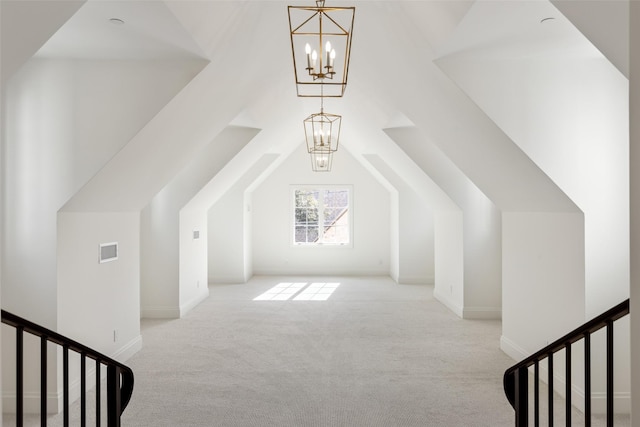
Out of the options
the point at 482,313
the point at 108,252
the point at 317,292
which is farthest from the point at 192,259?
the point at 482,313

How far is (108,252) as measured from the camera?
224 inches

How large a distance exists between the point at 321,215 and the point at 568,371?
38.6ft

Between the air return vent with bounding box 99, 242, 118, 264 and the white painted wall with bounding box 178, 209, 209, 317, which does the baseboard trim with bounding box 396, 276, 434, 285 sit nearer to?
the white painted wall with bounding box 178, 209, 209, 317

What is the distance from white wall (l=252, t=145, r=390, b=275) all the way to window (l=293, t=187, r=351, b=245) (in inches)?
11.1

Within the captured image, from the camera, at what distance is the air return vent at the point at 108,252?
5520mm

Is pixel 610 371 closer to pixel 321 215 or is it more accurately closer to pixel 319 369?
pixel 319 369

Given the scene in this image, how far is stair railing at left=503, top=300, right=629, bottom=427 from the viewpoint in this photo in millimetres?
2010

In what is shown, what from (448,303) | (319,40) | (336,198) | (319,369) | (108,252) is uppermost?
(319,40)

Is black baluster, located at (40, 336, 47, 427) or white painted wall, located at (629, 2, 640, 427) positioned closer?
white painted wall, located at (629, 2, 640, 427)

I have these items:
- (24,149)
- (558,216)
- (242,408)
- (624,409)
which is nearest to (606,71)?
(558,216)

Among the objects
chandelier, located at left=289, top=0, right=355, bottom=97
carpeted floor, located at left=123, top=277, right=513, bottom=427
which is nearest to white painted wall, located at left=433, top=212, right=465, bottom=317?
carpeted floor, located at left=123, top=277, right=513, bottom=427

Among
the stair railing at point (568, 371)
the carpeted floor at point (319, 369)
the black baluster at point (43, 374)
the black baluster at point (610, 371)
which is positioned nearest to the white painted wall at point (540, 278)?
the carpeted floor at point (319, 369)

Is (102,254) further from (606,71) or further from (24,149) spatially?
(606,71)

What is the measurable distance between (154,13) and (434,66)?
2.16m
